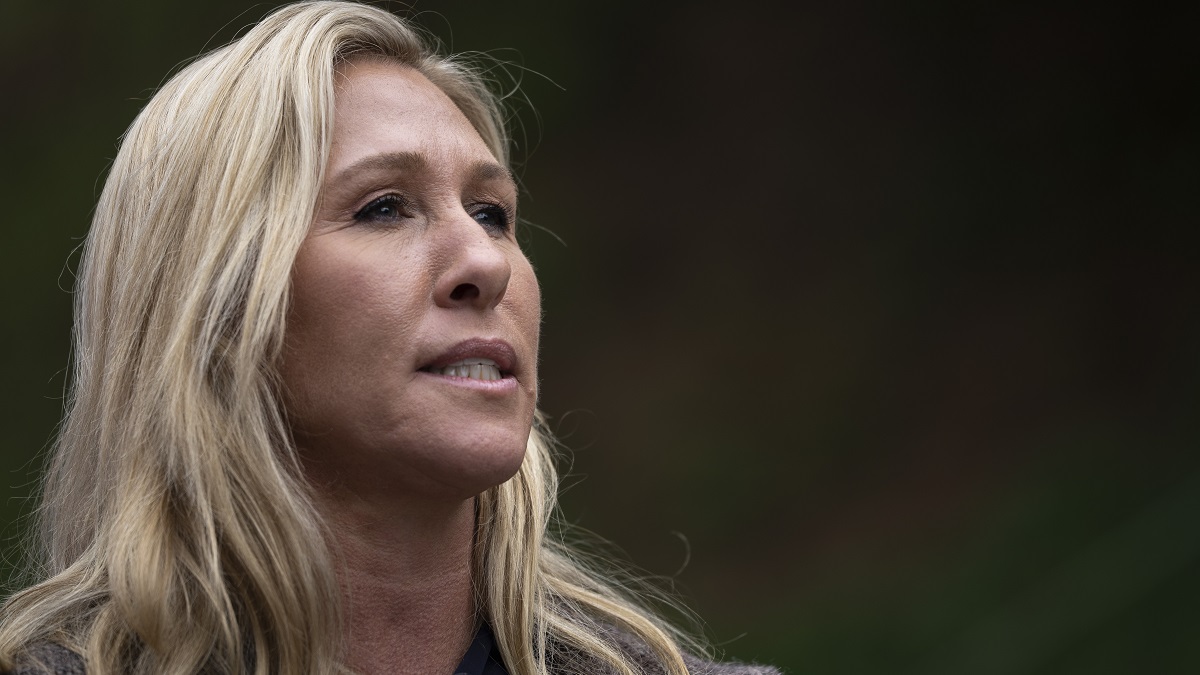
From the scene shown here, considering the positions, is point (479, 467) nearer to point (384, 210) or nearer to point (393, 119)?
point (384, 210)

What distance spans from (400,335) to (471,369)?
14 centimetres

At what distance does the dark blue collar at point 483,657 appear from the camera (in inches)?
95.3

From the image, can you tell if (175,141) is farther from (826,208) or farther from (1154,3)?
(1154,3)

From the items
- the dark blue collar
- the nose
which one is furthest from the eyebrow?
the dark blue collar

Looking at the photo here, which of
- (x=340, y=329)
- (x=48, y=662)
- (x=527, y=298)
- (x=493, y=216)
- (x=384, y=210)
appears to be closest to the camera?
(x=48, y=662)

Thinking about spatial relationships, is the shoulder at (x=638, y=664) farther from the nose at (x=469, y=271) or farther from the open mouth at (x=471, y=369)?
the nose at (x=469, y=271)

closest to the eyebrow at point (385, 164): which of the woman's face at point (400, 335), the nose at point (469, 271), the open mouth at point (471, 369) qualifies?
the woman's face at point (400, 335)

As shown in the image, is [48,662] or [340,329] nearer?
[48,662]

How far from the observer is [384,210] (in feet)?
7.99

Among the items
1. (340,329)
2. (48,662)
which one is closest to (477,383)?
(340,329)

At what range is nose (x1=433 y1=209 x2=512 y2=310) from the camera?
2.35 m

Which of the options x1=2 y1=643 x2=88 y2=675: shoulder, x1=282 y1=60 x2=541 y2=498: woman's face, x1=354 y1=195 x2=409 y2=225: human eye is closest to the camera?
x1=2 y1=643 x2=88 y2=675: shoulder

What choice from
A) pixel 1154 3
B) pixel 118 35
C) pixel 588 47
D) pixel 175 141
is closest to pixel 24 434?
pixel 118 35

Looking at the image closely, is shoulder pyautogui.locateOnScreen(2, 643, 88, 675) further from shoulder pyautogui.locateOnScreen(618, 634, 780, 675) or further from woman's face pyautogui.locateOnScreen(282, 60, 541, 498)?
shoulder pyautogui.locateOnScreen(618, 634, 780, 675)
